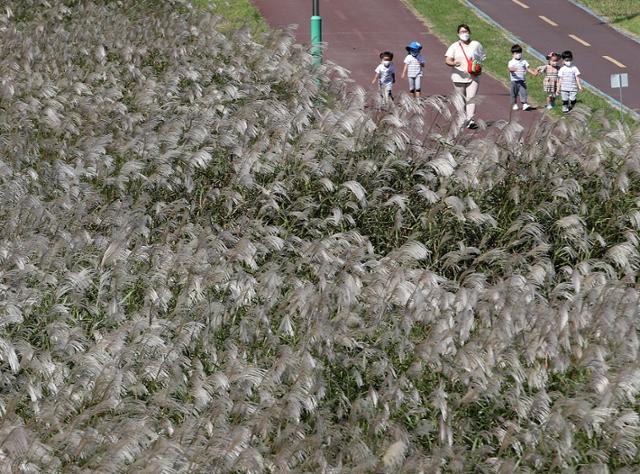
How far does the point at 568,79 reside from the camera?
25203 millimetres

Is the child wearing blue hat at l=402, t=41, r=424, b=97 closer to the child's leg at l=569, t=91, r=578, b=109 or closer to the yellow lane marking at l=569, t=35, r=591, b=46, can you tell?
the child's leg at l=569, t=91, r=578, b=109

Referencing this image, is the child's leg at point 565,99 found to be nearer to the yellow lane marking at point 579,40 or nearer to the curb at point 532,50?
the curb at point 532,50

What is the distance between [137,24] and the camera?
20.7 metres

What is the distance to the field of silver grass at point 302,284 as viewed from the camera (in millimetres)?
8047

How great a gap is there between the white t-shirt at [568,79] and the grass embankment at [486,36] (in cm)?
99

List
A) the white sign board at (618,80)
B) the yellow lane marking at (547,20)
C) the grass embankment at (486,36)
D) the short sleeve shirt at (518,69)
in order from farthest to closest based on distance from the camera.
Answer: the yellow lane marking at (547,20)
the grass embankment at (486,36)
the short sleeve shirt at (518,69)
the white sign board at (618,80)

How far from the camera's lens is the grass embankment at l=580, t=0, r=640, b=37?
118ft

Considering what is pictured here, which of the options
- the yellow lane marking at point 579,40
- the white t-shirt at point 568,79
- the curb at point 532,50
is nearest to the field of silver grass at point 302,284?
the white t-shirt at point 568,79

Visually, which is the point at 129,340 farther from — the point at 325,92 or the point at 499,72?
the point at 499,72

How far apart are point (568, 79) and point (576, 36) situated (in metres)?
9.54

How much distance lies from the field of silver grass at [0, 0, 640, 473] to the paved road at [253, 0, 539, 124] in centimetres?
1156

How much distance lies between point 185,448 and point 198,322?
1.84 meters

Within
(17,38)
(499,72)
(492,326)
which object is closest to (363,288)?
(492,326)

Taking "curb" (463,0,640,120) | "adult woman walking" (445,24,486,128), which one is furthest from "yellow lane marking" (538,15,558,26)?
"adult woman walking" (445,24,486,128)
